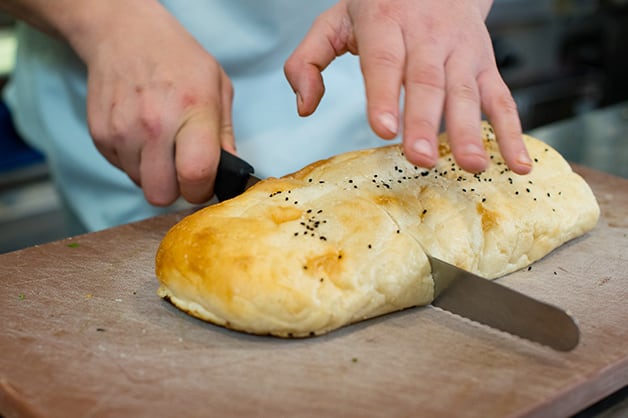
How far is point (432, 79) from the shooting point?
1.23m

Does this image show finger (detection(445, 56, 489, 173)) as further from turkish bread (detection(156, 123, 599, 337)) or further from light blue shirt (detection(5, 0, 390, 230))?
light blue shirt (detection(5, 0, 390, 230))

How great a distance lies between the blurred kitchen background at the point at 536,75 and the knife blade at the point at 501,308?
70.5 inches

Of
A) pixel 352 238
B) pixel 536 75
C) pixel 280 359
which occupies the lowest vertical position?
pixel 536 75

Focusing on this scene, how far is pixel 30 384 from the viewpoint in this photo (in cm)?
107

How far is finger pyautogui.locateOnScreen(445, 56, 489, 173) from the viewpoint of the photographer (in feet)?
3.84

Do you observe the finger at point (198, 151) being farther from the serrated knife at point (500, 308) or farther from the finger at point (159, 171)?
the serrated knife at point (500, 308)

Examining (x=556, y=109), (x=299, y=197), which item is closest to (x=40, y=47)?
(x=299, y=197)

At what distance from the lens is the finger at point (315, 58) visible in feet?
4.78

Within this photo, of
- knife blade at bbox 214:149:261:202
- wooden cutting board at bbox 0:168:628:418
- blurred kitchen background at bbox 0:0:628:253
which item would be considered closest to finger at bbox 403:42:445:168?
wooden cutting board at bbox 0:168:628:418

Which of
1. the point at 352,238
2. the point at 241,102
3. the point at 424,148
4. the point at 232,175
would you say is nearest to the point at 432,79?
the point at 424,148

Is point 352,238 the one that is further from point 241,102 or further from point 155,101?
point 241,102

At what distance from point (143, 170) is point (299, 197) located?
1.46ft

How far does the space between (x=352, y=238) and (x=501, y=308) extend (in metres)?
0.27

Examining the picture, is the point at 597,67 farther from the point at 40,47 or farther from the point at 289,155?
the point at 40,47
